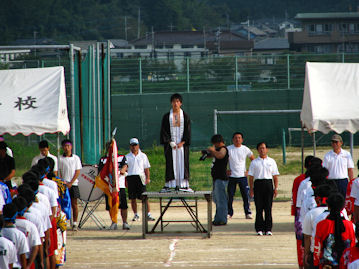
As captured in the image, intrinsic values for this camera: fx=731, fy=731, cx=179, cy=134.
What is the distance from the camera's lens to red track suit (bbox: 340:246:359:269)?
638 cm

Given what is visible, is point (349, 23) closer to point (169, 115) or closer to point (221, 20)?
point (221, 20)

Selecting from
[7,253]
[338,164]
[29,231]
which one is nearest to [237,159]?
[338,164]

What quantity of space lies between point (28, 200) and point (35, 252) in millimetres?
656

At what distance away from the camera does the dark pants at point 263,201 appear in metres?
13.9

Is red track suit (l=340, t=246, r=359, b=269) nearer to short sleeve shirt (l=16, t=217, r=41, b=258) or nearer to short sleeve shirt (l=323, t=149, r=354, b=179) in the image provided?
short sleeve shirt (l=16, t=217, r=41, b=258)

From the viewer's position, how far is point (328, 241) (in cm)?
751

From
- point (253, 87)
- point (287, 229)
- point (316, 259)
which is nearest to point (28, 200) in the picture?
point (316, 259)

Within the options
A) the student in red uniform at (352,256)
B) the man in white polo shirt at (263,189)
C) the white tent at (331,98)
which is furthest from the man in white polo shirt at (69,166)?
the student in red uniform at (352,256)

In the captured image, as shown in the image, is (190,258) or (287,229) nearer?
(190,258)

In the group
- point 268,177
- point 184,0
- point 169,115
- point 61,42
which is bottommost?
point 268,177

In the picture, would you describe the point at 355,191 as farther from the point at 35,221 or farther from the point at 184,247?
the point at 35,221

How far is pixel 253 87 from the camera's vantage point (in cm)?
4175

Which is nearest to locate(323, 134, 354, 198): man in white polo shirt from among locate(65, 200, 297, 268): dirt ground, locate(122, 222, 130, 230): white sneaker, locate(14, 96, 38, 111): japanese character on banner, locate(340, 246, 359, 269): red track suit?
locate(65, 200, 297, 268): dirt ground

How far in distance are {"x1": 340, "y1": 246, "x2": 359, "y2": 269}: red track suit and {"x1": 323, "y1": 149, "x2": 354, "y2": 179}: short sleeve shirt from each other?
294 inches
